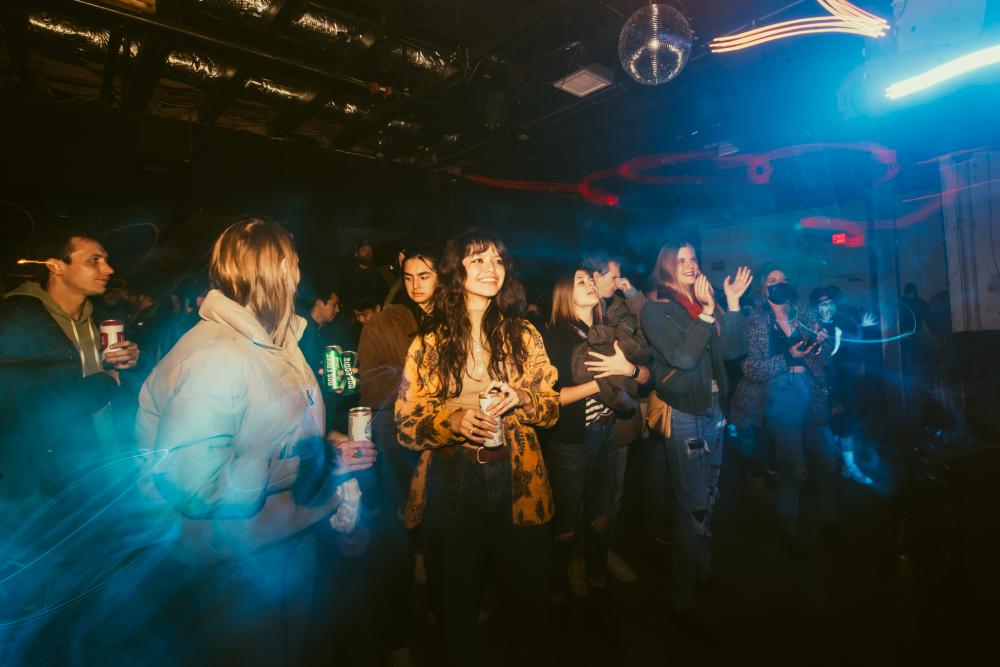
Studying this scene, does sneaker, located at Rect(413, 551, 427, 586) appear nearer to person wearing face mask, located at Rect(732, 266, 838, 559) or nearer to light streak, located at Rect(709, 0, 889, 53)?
person wearing face mask, located at Rect(732, 266, 838, 559)

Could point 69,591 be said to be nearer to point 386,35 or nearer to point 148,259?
point 386,35

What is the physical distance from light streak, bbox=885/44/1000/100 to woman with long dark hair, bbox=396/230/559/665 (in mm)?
3342

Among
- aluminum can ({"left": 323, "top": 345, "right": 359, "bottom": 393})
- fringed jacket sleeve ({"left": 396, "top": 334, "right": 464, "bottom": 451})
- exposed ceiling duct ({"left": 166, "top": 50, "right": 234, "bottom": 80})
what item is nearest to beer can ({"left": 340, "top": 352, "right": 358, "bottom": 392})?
aluminum can ({"left": 323, "top": 345, "right": 359, "bottom": 393})

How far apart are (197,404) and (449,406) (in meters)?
0.92

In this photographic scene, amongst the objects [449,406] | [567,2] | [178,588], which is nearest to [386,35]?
[567,2]

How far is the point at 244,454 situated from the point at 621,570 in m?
2.78

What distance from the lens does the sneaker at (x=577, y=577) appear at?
2.83m

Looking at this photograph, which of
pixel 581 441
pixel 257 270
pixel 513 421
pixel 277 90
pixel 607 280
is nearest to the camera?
pixel 257 270

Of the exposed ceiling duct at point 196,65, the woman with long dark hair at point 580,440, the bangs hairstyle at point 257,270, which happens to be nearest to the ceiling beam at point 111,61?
the exposed ceiling duct at point 196,65

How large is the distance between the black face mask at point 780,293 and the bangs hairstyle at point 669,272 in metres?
1.33

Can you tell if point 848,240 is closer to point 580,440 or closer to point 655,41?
point 655,41

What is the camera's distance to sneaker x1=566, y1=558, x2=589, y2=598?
283 centimetres

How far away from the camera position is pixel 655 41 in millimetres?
3168

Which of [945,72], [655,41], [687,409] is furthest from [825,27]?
[687,409]
